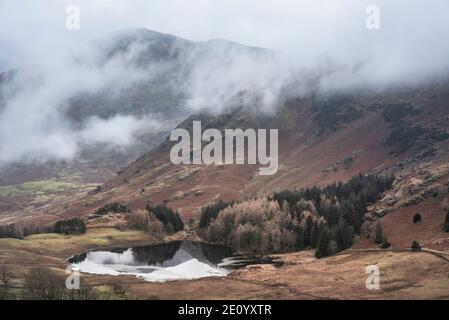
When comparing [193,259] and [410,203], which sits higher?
[410,203]

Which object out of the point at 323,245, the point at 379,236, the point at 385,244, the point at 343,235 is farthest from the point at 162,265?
the point at 385,244

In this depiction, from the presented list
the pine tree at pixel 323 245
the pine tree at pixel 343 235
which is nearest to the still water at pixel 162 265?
the pine tree at pixel 323 245

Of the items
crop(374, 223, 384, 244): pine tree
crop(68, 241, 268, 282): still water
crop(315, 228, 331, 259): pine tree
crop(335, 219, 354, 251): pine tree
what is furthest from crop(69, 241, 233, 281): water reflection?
crop(374, 223, 384, 244): pine tree

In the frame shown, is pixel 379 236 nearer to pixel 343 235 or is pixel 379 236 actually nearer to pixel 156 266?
pixel 343 235

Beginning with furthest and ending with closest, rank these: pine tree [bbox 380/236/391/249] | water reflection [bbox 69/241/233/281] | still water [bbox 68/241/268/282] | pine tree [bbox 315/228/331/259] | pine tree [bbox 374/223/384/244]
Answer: pine tree [bbox 315/228/331/259]
pine tree [bbox 374/223/384/244]
water reflection [bbox 69/241/233/281]
still water [bbox 68/241/268/282]
pine tree [bbox 380/236/391/249]

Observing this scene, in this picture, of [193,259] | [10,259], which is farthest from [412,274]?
[10,259]

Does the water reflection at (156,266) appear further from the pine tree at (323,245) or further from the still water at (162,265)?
the pine tree at (323,245)

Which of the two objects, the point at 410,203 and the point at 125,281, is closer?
the point at 125,281

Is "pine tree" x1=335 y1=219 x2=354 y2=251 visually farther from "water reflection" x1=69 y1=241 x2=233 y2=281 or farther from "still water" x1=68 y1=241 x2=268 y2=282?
"water reflection" x1=69 y1=241 x2=233 y2=281
